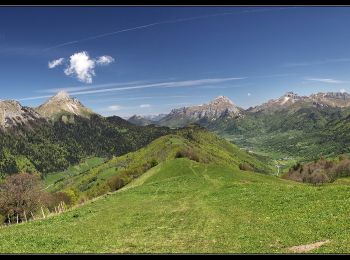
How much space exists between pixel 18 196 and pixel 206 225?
8955 cm

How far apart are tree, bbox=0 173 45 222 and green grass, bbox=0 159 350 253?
61.0 m

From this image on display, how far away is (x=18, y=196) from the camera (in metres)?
112

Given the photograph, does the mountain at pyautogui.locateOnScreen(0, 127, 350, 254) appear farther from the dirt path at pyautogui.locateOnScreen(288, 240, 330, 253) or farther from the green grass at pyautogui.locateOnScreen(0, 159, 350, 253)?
the dirt path at pyautogui.locateOnScreen(288, 240, 330, 253)

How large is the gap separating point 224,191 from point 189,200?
624 centimetres

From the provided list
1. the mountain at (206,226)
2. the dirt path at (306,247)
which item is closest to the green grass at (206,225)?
the mountain at (206,226)

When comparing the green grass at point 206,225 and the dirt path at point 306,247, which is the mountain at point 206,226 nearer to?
the green grass at point 206,225

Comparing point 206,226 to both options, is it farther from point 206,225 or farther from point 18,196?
point 18,196

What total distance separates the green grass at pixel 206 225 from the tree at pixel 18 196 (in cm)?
6095

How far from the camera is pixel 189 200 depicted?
2293 inches

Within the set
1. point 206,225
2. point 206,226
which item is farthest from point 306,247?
point 206,225

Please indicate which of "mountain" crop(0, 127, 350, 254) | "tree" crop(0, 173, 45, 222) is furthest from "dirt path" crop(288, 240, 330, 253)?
"tree" crop(0, 173, 45, 222)

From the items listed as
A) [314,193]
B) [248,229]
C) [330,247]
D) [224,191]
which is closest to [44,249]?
[248,229]

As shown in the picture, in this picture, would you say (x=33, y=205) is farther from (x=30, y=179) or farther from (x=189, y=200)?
(x=189, y=200)

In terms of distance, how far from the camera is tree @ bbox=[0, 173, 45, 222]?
4422 inches
